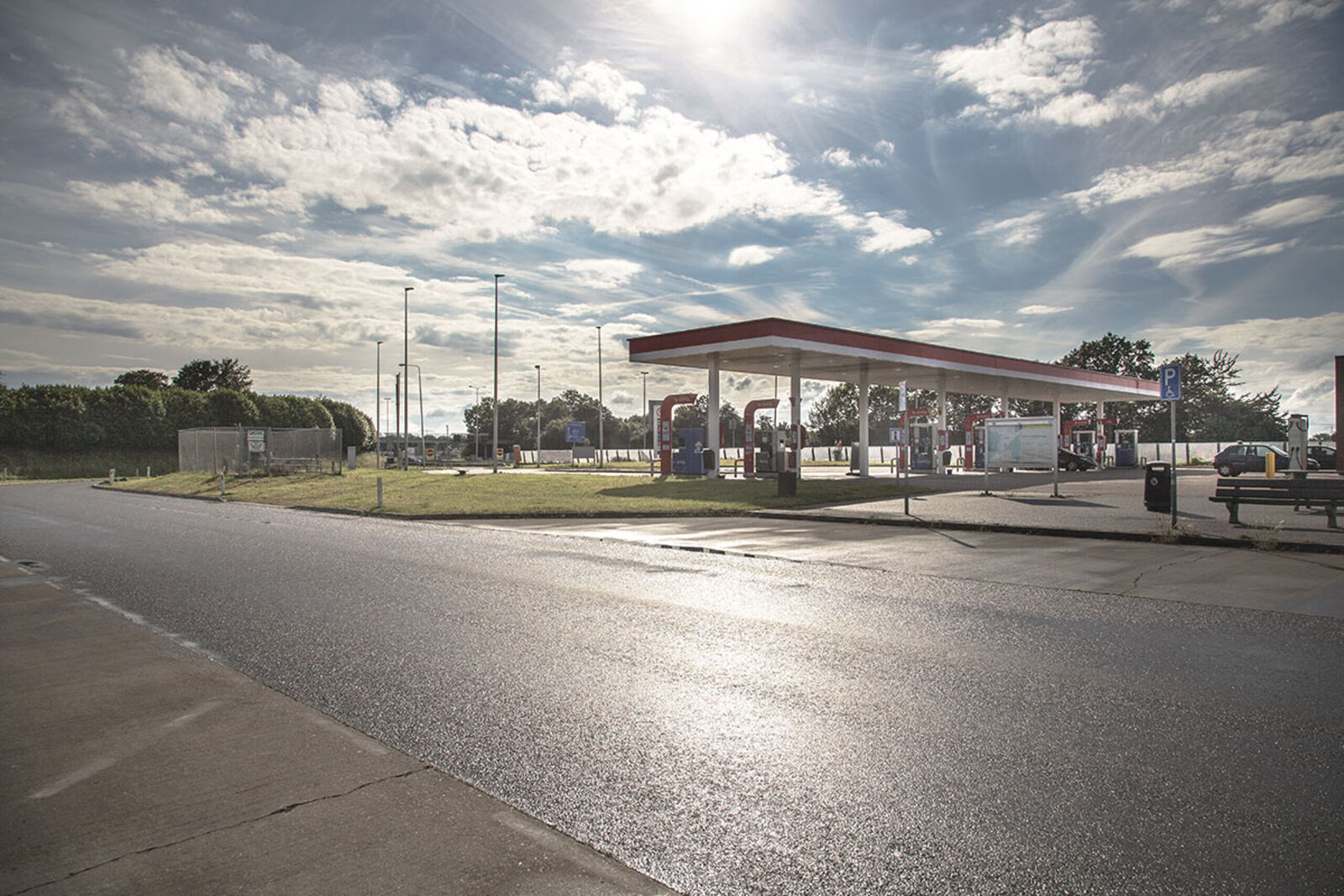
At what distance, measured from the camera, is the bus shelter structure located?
32.3 meters

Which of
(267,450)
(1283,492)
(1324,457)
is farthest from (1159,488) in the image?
(1324,457)

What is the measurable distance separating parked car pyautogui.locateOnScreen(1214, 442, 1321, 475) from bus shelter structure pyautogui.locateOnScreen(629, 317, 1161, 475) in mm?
8688

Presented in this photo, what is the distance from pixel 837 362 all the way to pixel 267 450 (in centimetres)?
2832

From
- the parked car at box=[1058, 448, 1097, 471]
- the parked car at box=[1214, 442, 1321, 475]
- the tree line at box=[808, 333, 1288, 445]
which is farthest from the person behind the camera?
the tree line at box=[808, 333, 1288, 445]

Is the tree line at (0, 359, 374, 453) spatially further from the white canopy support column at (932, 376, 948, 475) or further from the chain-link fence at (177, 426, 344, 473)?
the white canopy support column at (932, 376, 948, 475)

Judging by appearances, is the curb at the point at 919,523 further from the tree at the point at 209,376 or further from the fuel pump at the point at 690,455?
the tree at the point at 209,376

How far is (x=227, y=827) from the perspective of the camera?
3557 millimetres

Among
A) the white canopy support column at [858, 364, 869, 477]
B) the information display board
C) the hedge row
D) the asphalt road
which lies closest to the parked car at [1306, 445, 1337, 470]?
the information display board

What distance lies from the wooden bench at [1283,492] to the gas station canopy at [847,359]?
58.2 feet

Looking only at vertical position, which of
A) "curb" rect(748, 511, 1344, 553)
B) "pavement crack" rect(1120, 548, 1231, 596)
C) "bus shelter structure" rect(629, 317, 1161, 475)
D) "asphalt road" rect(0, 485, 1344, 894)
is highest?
"bus shelter structure" rect(629, 317, 1161, 475)

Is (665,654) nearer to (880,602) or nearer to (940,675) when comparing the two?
(940,675)

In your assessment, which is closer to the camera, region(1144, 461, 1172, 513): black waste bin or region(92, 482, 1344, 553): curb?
region(92, 482, 1344, 553): curb

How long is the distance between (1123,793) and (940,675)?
1953 mm

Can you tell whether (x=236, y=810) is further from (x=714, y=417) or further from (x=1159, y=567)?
(x=714, y=417)
